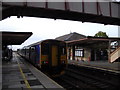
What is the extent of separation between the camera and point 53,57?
1423 cm

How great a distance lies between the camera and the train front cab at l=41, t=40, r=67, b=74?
14.1 meters

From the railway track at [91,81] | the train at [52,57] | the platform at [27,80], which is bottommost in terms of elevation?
the railway track at [91,81]

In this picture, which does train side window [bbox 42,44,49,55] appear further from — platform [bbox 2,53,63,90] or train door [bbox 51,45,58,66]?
platform [bbox 2,53,63,90]

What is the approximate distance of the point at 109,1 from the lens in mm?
15125

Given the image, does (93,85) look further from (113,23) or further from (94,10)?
(113,23)

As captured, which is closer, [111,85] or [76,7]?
[111,85]

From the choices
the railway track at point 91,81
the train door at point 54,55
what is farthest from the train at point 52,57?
the railway track at point 91,81

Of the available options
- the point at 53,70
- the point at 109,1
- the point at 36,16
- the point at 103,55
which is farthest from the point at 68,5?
the point at 103,55

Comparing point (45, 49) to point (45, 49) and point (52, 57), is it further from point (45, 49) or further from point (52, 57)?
point (52, 57)

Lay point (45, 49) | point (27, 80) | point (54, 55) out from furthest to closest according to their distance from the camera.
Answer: point (45, 49), point (54, 55), point (27, 80)

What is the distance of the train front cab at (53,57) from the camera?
1408cm

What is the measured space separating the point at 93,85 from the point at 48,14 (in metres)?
6.25

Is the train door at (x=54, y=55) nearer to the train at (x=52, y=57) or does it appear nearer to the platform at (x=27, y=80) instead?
the train at (x=52, y=57)

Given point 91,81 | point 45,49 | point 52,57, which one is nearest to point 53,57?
point 52,57
